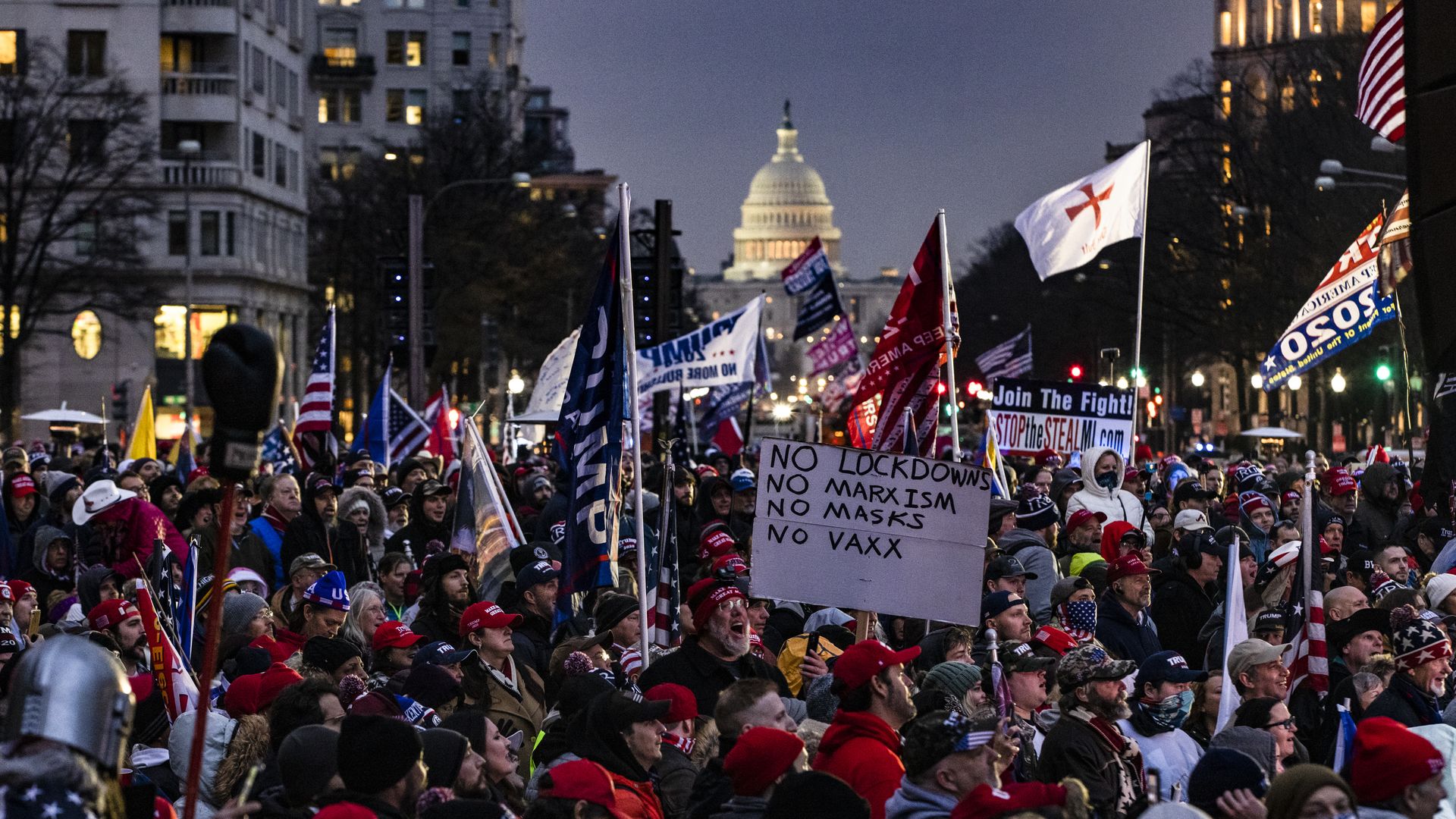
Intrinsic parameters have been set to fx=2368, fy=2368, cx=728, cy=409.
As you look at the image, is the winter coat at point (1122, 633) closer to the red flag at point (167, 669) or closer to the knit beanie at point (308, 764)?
the red flag at point (167, 669)

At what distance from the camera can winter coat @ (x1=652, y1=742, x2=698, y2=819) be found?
8.54 m

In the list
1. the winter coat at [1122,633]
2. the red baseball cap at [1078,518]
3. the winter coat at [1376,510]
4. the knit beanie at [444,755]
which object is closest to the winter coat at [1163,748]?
the knit beanie at [444,755]

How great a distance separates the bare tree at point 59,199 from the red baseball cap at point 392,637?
50.5 metres

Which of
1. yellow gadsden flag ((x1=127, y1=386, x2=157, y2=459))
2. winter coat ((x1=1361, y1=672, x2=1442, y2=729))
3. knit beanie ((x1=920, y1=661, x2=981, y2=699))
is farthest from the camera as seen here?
yellow gadsden flag ((x1=127, y1=386, x2=157, y2=459))

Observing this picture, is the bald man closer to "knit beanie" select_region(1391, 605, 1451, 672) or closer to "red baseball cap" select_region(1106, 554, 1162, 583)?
"red baseball cap" select_region(1106, 554, 1162, 583)

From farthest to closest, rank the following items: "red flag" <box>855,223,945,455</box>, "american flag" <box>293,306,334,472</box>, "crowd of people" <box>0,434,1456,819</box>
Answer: "american flag" <box>293,306,334,472</box> < "red flag" <box>855,223,945,455</box> < "crowd of people" <box>0,434,1456,819</box>

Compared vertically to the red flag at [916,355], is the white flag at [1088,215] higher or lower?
higher

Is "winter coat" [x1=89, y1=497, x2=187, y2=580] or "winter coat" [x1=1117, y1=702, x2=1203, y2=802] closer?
"winter coat" [x1=1117, y1=702, x2=1203, y2=802]

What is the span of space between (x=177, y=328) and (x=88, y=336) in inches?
116

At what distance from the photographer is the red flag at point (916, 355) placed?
14.1m

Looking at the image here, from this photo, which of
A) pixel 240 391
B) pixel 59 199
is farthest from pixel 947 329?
pixel 59 199

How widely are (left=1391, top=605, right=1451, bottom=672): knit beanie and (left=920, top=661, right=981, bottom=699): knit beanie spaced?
199 centimetres

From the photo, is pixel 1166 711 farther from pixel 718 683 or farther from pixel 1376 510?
pixel 1376 510

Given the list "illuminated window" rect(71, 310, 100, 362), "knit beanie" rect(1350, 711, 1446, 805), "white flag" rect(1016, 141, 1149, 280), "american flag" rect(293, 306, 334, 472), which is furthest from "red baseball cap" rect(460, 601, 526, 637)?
"illuminated window" rect(71, 310, 100, 362)
